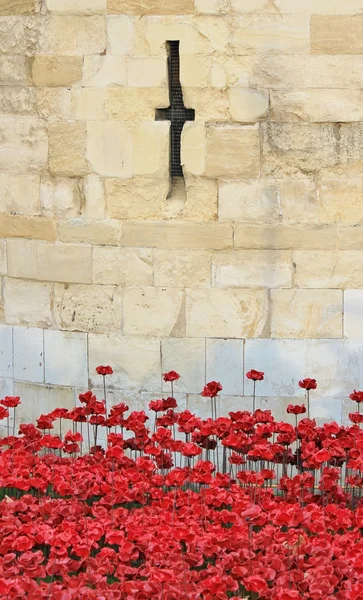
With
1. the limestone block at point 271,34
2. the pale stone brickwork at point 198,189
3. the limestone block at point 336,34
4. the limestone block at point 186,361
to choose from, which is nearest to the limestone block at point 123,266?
the pale stone brickwork at point 198,189

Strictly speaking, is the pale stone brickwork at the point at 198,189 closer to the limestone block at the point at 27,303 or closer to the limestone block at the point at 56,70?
the limestone block at the point at 56,70

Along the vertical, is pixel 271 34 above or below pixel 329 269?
above

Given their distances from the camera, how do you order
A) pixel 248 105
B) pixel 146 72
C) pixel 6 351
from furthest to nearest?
pixel 6 351, pixel 146 72, pixel 248 105

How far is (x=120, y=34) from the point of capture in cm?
721

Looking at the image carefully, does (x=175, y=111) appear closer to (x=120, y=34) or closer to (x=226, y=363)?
(x=120, y=34)

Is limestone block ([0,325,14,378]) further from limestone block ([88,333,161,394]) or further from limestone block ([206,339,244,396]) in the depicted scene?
limestone block ([206,339,244,396])

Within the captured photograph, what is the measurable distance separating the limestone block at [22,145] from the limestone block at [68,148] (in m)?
0.07

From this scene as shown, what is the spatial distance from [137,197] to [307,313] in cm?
120

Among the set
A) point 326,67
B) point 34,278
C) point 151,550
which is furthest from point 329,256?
point 151,550

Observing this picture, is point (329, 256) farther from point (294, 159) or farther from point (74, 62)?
point (74, 62)

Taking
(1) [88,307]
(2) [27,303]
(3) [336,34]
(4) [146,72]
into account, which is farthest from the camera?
(2) [27,303]

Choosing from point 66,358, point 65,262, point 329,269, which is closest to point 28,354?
point 66,358

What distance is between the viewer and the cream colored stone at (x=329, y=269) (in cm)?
718

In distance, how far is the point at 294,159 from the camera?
23.4 feet
